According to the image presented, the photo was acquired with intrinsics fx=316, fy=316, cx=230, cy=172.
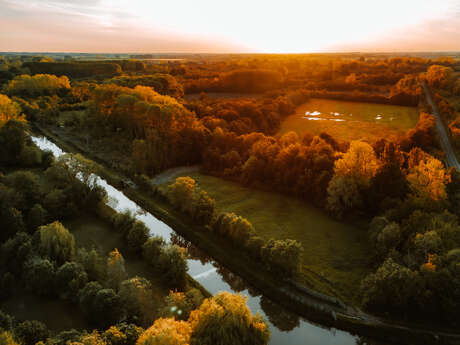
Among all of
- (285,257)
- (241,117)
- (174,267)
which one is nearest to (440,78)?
(241,117)

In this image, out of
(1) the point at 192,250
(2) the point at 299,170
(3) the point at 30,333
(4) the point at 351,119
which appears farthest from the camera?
(4) the point at 351,119

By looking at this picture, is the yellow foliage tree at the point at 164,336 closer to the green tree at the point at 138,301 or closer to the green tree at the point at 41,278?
the green tree at the point at 138,301

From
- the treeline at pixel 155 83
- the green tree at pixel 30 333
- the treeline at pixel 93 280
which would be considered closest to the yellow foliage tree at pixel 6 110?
the treeline at pixel 93 280

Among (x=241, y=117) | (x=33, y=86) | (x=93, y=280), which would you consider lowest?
(x=93, y=280)

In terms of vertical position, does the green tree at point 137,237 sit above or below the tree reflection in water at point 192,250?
above

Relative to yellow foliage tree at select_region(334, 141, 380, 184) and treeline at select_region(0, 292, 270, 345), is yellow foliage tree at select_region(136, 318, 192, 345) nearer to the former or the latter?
treeline at select_region(0, 292, 270, 345)

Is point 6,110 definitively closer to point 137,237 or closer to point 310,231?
point 137,237
